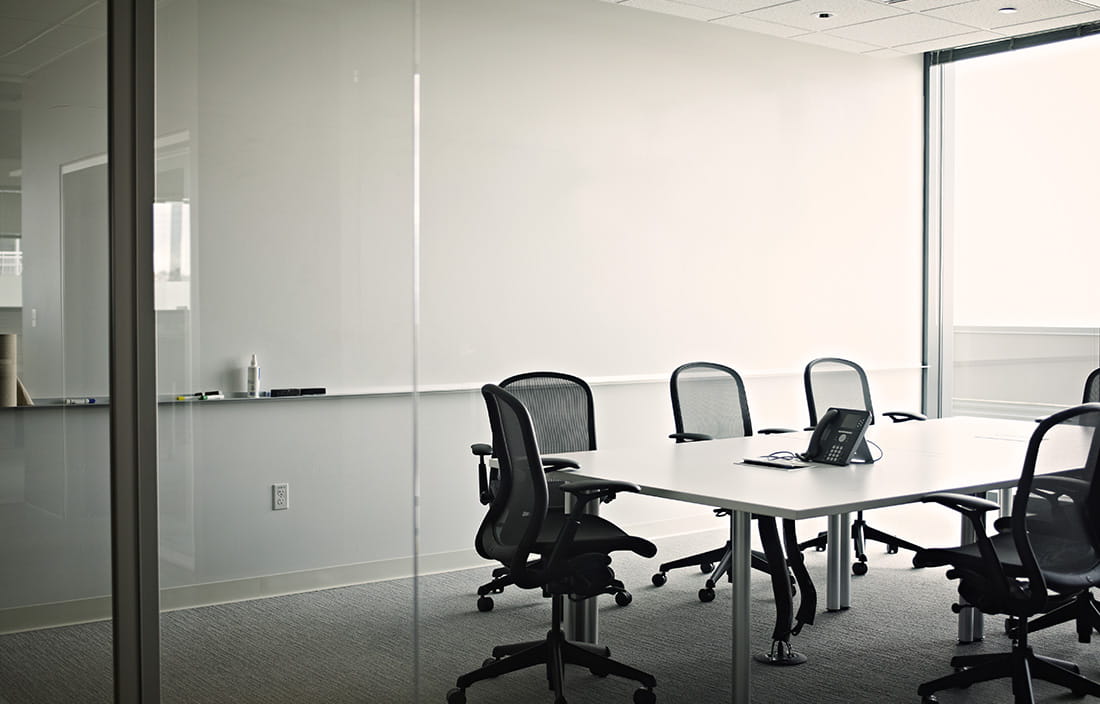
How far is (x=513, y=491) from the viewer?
401cm

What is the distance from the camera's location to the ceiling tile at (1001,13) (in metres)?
6.51

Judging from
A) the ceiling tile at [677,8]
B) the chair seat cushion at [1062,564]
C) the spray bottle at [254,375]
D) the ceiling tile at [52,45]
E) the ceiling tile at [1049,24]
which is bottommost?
the chair seat cushion at [1062,564]

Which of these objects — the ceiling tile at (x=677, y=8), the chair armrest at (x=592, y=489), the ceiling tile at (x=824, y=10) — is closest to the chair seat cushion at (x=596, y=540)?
the chair armrest at (x=592, y=489)

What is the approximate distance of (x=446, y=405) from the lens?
6.20m

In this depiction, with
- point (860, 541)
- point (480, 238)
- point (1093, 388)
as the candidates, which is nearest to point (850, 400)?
point (860, 541)

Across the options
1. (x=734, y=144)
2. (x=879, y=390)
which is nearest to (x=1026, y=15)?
(x=734, y=144)

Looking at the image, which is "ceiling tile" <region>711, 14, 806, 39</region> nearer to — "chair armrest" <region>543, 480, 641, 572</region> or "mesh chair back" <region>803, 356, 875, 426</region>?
"mesh chair back" <region>803, 356, 875, 426</region>

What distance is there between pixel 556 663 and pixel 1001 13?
4.94 meters

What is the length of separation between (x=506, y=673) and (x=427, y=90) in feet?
10.7

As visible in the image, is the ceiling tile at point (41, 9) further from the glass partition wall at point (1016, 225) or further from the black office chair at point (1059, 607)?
the glass partition wall at point (1016, 225)

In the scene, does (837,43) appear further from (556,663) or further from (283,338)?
(283,338)

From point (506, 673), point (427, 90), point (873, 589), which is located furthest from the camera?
point (427, 90)

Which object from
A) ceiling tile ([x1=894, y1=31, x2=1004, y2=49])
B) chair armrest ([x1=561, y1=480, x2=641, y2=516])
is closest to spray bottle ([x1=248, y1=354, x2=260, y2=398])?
chair armrest ([x1=561, y1=480, x2=641, y2=516])

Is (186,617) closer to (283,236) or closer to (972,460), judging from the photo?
(283,236)
